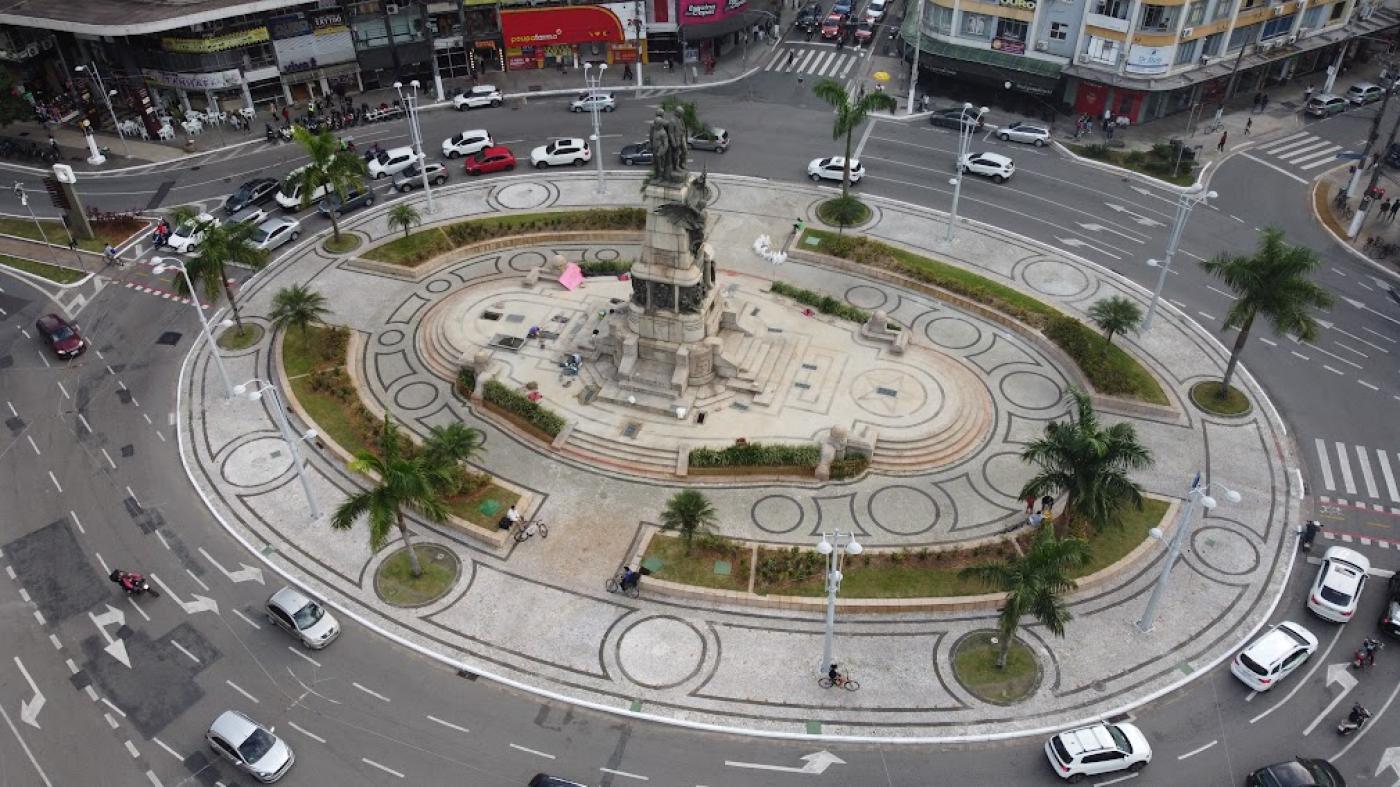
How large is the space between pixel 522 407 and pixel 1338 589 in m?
40.8

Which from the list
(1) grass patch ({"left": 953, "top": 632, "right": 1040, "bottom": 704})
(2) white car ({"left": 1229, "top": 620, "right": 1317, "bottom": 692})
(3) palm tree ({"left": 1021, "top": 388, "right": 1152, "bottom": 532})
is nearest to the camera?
(2) white car ({"left": 1229, "top": 620, "right": 1317, "bottom": 692})

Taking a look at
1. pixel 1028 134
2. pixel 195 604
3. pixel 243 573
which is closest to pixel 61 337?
pixel 243 573

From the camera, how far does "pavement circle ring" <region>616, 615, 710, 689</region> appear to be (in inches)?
1604

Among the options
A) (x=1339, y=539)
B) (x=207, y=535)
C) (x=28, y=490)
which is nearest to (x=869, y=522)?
(x=1339, y=539)

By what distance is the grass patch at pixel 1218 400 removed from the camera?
54.4 meters

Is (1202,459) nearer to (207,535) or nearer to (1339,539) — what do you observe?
(1339,539)

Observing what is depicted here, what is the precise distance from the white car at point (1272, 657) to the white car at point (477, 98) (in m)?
76.1

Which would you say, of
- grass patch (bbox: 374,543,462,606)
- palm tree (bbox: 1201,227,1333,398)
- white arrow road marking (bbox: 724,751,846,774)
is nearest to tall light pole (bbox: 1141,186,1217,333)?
palm tree (bbox: 1201,227,1333,398)

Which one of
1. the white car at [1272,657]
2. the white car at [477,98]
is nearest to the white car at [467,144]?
the white car at [477,98]

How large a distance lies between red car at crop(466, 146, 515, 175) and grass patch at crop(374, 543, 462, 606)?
41.2 metres

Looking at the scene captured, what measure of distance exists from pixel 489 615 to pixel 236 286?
3680 centimetres

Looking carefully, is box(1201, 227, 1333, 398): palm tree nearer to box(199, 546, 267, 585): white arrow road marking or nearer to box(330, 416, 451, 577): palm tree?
box(330, 416, 451, 577): palm tree

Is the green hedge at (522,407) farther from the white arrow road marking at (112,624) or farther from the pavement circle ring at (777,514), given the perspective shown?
the white arrow road marking at (112,624)

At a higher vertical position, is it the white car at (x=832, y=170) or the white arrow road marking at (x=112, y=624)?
the white car at (x=832, y=170)
